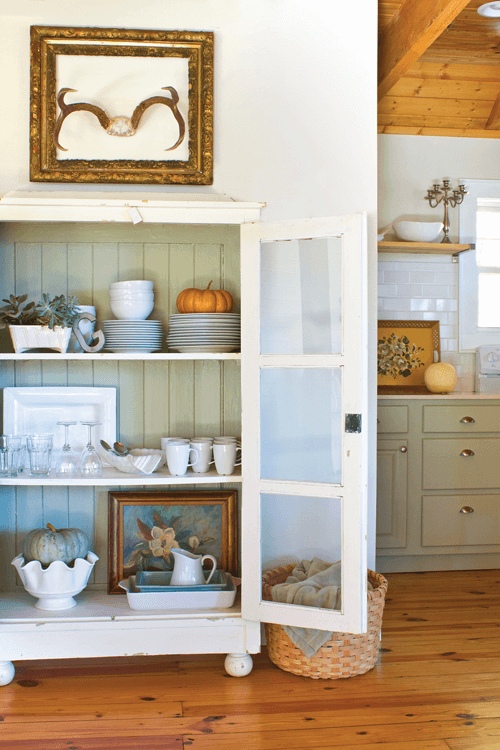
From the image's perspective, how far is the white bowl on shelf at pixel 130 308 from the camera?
2.52 metres

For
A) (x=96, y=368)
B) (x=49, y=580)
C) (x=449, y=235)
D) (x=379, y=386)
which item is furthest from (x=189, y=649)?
(x=449, y=235)

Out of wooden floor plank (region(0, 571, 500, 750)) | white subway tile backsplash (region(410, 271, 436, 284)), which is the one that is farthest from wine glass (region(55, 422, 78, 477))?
white subway tile backsplash (region(410, 271, 436, 284))

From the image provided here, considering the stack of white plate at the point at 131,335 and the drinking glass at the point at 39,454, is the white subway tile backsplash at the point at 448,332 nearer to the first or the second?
the stack of white plate at the point at 131,335

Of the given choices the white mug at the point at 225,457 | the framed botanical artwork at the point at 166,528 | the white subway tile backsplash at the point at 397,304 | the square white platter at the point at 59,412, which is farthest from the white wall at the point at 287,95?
the white subway tile backsplash at the point at 397,304

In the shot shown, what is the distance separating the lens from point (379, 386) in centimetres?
398

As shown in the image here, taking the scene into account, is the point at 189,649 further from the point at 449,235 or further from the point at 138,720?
the point at 449,235

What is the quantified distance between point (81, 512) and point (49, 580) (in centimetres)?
38

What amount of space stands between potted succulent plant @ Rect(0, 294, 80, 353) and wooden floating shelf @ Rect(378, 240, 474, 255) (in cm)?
196

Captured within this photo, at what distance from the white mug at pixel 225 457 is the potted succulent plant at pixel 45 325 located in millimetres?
693

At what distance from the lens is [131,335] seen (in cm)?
250

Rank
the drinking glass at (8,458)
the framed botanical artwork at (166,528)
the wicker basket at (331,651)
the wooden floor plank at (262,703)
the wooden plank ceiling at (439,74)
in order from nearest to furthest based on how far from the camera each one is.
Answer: the wooden floor plank at (262,703) → the wicker basket at (331,651) → the drinking glass at (8,458) → the framed botanical artwork at (166,528) → the wooden plank ceiling at (439,74)

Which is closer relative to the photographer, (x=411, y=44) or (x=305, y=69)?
(x=305, y=69)

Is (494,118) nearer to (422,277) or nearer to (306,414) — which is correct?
(422,277)

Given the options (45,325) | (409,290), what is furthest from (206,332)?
(409,290)
